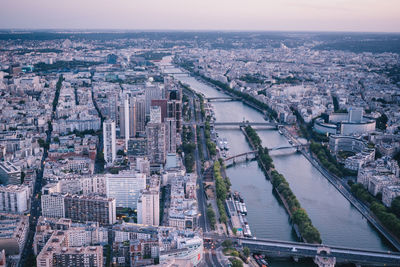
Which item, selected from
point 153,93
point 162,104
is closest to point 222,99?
point 153,93

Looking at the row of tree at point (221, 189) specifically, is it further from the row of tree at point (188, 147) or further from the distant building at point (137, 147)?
the distant building at point (137, 147)

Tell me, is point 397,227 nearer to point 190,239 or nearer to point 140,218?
point 190,239

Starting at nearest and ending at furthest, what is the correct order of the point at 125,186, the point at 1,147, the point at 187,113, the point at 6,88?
the point at 125,186
the point at 1,147
the point at 187,113
the point at 6,88

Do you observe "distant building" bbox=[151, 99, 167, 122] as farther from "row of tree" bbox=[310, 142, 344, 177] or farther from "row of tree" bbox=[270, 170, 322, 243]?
"row of tree" bbox=[270, 170, 322, 243]

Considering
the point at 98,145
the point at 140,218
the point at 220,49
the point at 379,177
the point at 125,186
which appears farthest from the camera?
the point at 220,49

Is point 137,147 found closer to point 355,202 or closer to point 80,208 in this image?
point 80,208

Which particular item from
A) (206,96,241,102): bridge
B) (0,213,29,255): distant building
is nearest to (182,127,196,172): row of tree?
(0,213,29,255): distant building

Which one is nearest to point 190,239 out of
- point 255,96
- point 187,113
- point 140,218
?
point 140,218
